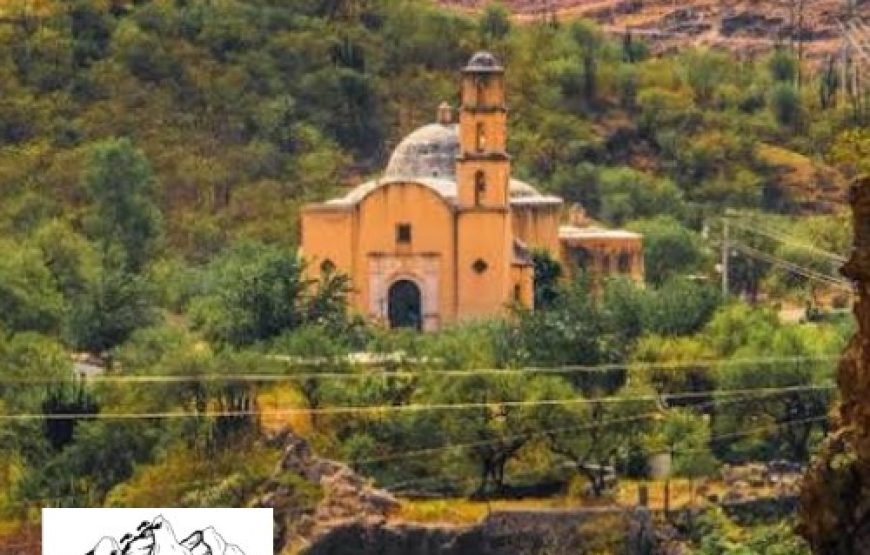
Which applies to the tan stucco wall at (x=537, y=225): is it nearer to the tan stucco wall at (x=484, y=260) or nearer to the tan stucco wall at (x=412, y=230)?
the tan stucco wall at (x=484, y=260)

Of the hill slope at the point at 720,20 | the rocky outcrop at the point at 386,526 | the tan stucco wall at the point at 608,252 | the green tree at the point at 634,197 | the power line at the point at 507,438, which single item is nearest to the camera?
the rocky outcrop at the point at 386,526

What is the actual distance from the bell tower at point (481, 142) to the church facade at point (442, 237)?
0.8 inches

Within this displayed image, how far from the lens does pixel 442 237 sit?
86188 mm

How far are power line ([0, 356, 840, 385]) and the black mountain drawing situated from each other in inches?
1535

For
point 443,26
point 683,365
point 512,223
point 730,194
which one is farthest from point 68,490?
point 443,26

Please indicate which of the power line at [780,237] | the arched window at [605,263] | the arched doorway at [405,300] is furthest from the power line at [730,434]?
the arched window at [605,263]

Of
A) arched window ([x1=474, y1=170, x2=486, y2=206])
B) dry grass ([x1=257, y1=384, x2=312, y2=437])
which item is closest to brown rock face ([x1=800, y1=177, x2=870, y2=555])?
dry grass ([x1=257, y1=384, x2=312, y2=437])

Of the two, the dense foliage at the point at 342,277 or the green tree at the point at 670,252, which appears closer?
the dense foliage at the point at 342,277

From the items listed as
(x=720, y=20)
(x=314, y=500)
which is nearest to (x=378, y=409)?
(x=314, y=500)

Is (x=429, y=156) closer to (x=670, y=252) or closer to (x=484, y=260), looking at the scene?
(x=484, y=260)

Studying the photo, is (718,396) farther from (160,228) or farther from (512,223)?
(160,228)

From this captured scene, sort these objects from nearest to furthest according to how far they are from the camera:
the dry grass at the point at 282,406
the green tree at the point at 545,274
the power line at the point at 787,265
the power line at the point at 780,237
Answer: the dry grass at the point at 282,406 < the green tree at the point at 545,274 < the power line at the point at 780,237 < the power line at the point at 787,265

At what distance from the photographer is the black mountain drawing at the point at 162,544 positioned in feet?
93.4

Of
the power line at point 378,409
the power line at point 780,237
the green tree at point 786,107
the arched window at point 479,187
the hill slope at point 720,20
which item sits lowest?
the power line at point 378,409
